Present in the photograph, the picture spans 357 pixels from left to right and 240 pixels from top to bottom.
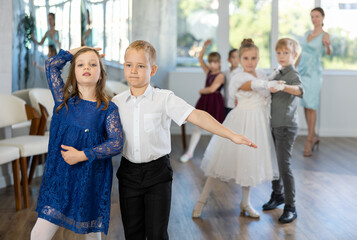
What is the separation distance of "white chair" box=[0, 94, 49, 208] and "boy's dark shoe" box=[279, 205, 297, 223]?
6.08 ft

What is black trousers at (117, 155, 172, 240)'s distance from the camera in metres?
2.29

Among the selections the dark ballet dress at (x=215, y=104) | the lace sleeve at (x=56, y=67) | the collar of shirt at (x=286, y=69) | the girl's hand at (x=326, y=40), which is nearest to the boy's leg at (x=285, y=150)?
the collar of shirt at (x=286, y=69)

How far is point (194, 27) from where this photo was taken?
8.24 m

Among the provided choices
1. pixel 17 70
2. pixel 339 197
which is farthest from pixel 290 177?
pixel 17 70

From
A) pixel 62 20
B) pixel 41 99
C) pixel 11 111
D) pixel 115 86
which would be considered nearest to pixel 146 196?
pixel 11 111

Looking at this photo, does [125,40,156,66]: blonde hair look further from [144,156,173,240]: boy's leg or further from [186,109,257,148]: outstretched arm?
[144,156,173,240]: boy's leg

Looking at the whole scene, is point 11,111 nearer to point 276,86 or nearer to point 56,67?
point 56,67

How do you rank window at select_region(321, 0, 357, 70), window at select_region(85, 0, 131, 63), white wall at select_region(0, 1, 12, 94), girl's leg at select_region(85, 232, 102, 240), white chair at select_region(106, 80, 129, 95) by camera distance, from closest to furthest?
girl's leg at select_region(85, 232, 102, 240) → white wall at select_region(0, 1, 12, 94) → white chair at select_region(106, 80, 129, 95) → window at select_region(85, 0, 131, 63) → window at select_region(321, 0, 357, 70)

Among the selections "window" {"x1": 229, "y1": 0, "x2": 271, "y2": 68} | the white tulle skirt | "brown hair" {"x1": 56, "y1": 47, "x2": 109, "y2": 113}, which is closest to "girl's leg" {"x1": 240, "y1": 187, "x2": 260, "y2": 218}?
the white tulle skirt

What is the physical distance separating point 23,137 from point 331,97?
203 inches

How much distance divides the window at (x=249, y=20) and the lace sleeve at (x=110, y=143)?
6133 mm

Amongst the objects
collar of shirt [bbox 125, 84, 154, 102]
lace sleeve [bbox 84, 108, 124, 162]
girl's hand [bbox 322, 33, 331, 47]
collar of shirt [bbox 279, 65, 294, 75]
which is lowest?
lace sleeve [bbox 84, 108, 124, 162]

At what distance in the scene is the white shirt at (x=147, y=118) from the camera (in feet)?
7.43

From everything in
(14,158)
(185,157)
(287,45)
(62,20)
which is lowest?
(185,157)
